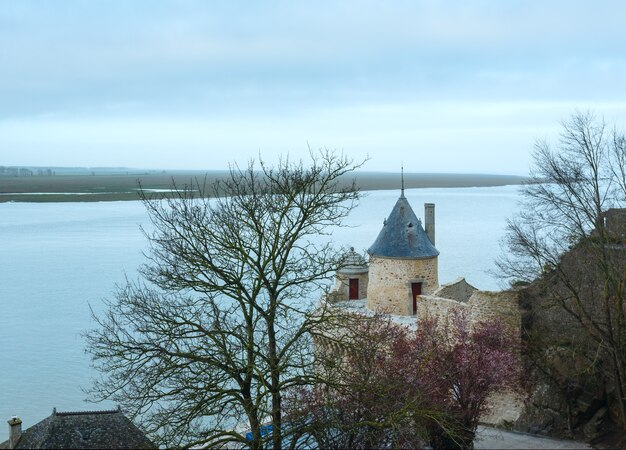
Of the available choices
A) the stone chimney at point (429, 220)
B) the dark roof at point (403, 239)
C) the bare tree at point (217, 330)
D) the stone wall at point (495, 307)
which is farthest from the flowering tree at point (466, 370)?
the stone chimney at point (429, 220)

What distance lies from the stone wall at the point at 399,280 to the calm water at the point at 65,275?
3.04 metres

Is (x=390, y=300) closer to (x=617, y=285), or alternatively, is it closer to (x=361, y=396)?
(x=617, y=285)

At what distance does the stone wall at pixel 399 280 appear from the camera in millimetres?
24625

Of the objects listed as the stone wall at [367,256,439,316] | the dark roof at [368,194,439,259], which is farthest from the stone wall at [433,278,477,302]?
the dark roof at [368,194,439,259]

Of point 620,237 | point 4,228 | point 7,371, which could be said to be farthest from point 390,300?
point 4,228

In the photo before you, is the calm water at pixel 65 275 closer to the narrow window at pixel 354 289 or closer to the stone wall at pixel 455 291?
the stone wall at pixel 455 291

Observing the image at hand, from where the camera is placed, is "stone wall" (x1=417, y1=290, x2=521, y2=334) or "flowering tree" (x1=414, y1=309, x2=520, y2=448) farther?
"stone wall" (x1=417, y1=290, x2=521, y2=334)

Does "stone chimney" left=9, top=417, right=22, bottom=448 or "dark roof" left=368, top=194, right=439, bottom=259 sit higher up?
"dark roof" left=368, top=194, right=439, bottom=259

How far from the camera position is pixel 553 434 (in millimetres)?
19344

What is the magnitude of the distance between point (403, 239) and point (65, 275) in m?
31.7

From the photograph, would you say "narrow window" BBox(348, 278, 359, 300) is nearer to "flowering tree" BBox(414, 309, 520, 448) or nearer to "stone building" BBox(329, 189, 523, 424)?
"stone building" BBox(329, 189, 523, 424)

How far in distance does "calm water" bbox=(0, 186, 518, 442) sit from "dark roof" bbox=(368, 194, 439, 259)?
3.24 m

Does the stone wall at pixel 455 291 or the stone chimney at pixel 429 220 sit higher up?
the stone chimney at pixel 429 220

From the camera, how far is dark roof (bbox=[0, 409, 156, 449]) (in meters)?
18.0
